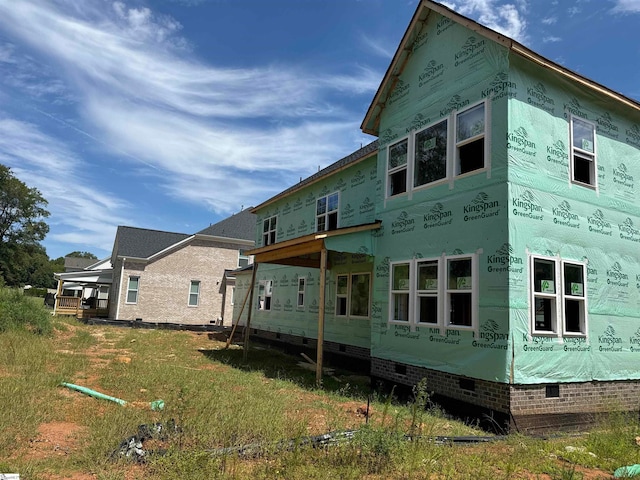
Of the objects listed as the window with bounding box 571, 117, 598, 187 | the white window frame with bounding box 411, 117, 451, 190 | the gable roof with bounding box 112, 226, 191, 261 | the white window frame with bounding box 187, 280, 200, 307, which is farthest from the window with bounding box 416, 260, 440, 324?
the gable roof with bounding box 112, 226, 191, 261

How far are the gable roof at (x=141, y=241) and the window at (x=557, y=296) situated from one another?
2695 cm

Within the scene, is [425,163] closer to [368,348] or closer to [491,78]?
[491,78]

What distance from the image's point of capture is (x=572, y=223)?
30.2 feet

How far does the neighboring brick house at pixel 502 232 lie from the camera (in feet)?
27.4

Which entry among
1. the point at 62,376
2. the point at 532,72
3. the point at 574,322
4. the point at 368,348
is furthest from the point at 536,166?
the point at 62,376

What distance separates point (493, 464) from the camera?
5789mm

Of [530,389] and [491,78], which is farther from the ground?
[491,78]

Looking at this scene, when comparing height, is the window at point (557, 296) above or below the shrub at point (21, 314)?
above

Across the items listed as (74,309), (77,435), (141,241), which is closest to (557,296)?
(77,435)

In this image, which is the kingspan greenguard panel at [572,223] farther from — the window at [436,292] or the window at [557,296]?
the window at [436,292]

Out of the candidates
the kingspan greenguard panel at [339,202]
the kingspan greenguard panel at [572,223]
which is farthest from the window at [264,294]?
the kingspan greenguard panel at [572,223]

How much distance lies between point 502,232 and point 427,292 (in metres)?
2.31

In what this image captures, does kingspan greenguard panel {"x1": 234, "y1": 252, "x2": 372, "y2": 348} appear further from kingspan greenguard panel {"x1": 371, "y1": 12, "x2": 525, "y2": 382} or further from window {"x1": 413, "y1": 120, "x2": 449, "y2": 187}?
window {"x1": 413, "y1": 120, "x2": 449, "y2": 187}

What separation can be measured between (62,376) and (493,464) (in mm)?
9137
